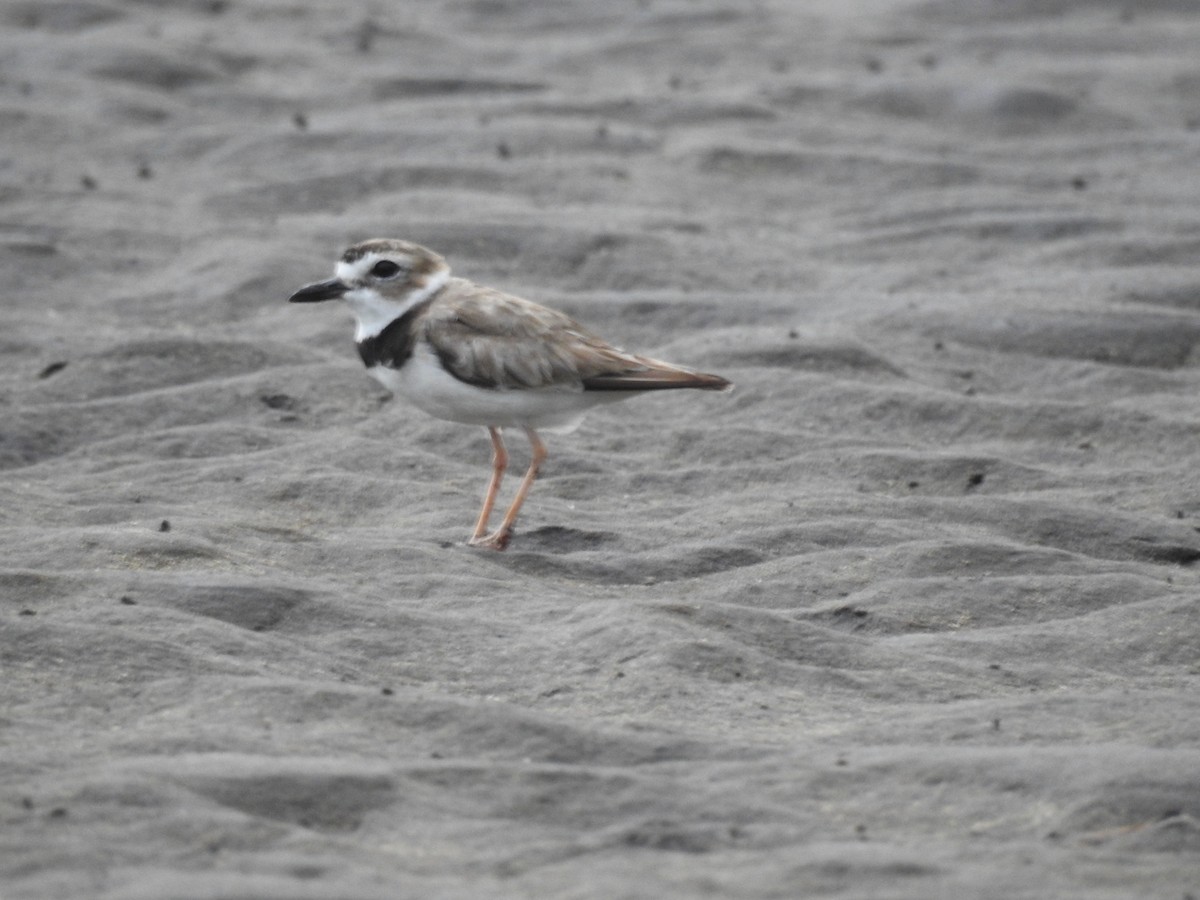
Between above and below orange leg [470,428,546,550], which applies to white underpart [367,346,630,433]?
above

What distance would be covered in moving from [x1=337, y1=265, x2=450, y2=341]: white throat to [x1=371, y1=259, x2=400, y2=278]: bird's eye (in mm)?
59

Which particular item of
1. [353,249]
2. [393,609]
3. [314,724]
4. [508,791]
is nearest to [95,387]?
[353,249]

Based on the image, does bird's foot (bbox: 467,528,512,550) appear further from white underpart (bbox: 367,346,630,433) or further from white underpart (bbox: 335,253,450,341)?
white underpart (bbox: 335,253,450,341)

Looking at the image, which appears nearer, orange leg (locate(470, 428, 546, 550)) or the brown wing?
orange leg (locate(470, 428, 546, 550))

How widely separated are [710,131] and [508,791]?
6840 millimetres

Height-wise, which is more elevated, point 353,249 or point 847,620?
point 353,249

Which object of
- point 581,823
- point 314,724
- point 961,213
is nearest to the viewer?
point 581,823

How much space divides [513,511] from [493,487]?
206 millimetres

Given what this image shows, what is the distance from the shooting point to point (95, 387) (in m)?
7.13

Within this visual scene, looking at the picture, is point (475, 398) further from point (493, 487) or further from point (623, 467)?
point (623, 467)

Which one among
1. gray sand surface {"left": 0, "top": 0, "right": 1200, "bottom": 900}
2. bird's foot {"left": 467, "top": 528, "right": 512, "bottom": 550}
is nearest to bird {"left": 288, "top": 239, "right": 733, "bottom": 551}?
bird's foot {"left": 467, "top": 528, "right": 512, "bottom": 550}

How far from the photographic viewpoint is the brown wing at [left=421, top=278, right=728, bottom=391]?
5934mm

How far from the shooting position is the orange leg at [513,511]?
5820 mm

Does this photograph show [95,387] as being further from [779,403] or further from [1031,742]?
[1031,742]
